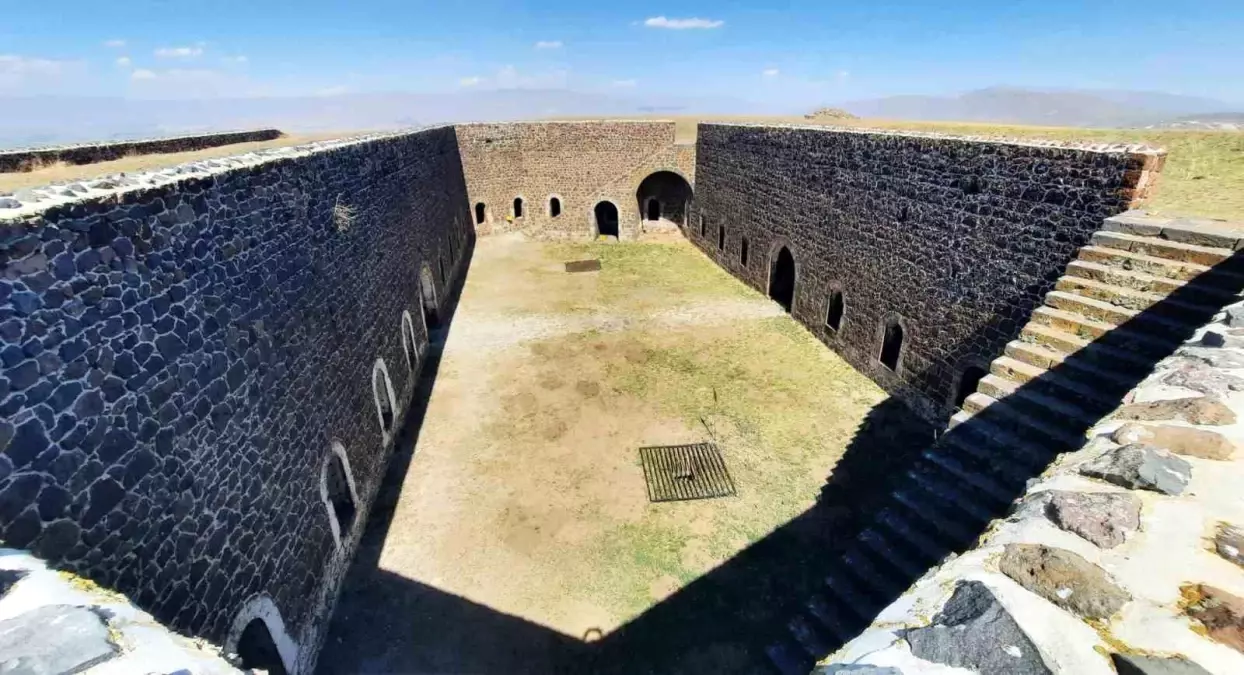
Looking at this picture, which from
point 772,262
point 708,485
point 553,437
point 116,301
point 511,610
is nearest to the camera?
point 116,301

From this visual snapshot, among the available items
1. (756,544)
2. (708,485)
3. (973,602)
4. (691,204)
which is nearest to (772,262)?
(691,204)

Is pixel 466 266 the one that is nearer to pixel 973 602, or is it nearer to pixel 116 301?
pixel 116 301

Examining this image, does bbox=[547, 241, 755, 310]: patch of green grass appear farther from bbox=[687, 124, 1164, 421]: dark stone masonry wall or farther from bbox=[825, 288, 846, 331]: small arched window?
bbox=[825, 288, 846, 331]: small arched window

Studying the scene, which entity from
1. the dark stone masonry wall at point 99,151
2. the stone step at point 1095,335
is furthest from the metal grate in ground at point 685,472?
the dark stone masonry wall at point 99,151

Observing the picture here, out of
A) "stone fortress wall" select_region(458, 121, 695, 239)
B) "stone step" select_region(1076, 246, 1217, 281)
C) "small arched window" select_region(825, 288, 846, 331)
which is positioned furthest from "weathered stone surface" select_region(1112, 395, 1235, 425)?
"stone fortress wall" select_region(458, 121, 695, 239)

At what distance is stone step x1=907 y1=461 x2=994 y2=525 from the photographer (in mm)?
5523

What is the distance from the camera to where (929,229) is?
402 inches

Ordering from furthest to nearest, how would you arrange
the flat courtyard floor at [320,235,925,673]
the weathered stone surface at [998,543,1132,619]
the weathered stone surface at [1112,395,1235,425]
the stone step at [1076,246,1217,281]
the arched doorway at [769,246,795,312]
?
the arched doorway at [769,246,795,312], the flat courtyard floor at [320,235,925,673], the stone step at [1076,246,1217,281], the weathered stone surface at [1112,395,1235,425], the weathered stone surface at [998,543,1132,619]

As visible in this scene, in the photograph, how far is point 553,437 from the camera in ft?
34.3

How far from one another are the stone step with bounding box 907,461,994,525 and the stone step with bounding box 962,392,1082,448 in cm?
84

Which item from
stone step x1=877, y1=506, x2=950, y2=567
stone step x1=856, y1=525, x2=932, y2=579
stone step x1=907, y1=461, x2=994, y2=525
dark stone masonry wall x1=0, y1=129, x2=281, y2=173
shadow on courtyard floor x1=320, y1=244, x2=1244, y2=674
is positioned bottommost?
shadow on courtyard floor x1=320, y1=244, x2=1244, y2=674

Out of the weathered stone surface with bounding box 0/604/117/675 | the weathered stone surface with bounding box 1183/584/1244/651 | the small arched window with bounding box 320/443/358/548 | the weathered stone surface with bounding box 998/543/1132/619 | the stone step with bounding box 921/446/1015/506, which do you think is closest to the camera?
the weathered stone surface with bounding box 0/604/117/675

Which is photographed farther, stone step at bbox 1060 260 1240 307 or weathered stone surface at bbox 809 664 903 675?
stone step at bbox 1060 260 1240 307

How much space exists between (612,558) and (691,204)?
1783 centimetres
